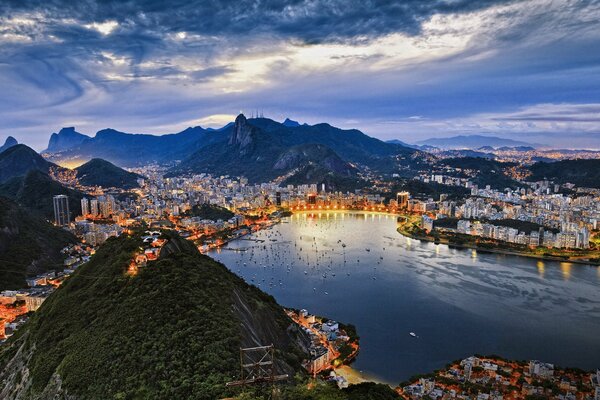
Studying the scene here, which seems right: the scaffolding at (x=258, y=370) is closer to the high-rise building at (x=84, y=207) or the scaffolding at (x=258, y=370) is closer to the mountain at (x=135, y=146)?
the high-rise building at (x=84, y=207)

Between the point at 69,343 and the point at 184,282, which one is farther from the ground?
→ the point at 184,282

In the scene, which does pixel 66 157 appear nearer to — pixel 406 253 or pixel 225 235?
pixel 225 235

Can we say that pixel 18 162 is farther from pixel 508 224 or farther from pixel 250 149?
pixel 508 224

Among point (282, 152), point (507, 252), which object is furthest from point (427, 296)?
point (282, 152)

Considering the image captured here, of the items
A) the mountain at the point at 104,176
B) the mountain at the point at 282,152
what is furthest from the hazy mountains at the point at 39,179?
the mountain at the point at 282,152

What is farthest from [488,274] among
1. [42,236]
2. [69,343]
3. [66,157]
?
[66,157]
